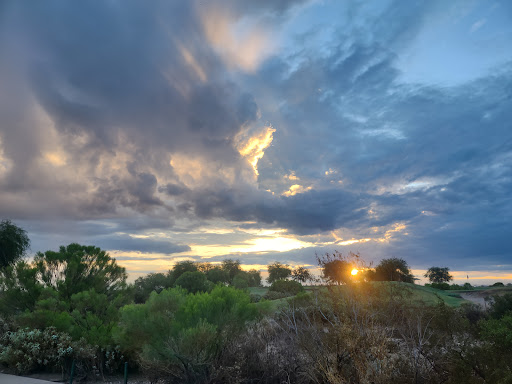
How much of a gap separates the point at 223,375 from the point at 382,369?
605cm

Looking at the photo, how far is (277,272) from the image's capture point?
82188 mm

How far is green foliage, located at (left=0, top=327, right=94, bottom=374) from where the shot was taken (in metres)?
16.5

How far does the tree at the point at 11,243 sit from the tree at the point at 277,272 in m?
51.2

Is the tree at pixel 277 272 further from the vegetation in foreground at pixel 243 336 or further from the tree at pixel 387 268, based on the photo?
the vegetation in foreground at pixel 243 336

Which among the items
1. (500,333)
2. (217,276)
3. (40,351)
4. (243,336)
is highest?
(217,276)

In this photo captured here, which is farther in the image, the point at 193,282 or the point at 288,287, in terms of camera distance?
the point at 193,282

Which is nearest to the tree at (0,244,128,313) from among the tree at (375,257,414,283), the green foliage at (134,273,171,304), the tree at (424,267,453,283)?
the green foliage at (134,273,171,304)

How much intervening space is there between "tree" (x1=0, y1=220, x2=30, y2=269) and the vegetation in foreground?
74.4 ft

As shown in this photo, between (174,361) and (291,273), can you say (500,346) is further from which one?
(291,273)

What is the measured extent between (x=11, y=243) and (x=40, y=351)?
31039 millimetres

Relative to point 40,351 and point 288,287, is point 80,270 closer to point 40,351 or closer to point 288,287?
point 40,351

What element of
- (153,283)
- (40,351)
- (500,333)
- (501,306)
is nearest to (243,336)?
(500,333)

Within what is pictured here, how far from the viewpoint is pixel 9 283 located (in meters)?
22.2

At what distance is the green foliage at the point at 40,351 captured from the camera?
1648 cm
